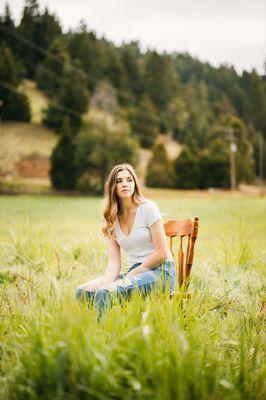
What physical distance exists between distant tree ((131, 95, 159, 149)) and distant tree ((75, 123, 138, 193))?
23.7m

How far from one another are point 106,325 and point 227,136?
5552cm

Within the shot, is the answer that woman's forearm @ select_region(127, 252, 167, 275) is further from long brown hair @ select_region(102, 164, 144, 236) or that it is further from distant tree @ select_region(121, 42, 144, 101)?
distant tree @ select_region(121, 42, 144, 101)

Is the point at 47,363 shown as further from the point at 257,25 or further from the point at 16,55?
the point at 16,55

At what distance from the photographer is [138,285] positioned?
3195 millimetres

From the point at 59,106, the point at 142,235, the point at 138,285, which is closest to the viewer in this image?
the point at 138,285

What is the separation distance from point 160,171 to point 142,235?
38.8 metres

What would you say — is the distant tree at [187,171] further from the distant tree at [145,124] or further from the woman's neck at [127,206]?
the woman's neck at [127,206]

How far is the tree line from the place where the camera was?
124 ft

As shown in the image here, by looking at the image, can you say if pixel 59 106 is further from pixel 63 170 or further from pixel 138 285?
pixel 138 285

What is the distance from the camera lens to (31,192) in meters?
37.3

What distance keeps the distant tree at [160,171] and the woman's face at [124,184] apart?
125 ft

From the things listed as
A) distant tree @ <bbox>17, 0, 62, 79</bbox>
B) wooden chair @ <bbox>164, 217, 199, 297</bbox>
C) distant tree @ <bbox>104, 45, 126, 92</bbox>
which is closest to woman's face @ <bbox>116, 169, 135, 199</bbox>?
wooden chair @ <bbox>164, 217, 199, 297</bbox>

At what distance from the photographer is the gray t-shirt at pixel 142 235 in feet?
11.6

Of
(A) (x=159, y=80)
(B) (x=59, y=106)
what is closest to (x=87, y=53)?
(A) (x=159, y=80)
